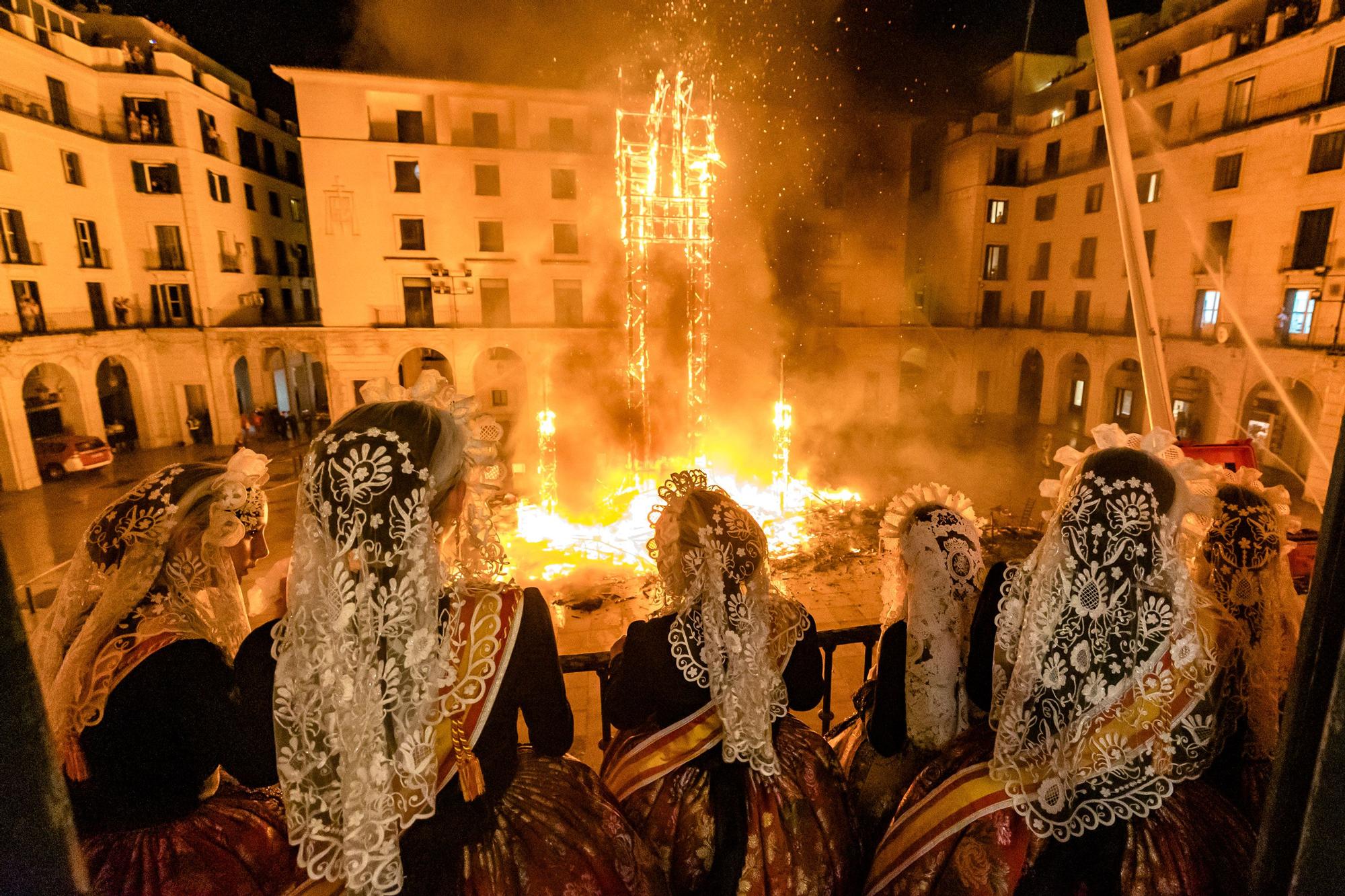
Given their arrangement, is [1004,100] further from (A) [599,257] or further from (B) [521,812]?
(B) [521,812]

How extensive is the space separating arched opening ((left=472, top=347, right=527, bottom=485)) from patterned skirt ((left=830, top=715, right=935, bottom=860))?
21916mm

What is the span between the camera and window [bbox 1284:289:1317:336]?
1680 centimetres

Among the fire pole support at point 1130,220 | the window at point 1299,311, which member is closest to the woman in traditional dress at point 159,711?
the fire pole support at point 1130,220

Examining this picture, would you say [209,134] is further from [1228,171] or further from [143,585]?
[1228,171]

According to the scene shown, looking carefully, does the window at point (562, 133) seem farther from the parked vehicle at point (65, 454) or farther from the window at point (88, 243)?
the parked vehicle at point (65, 454)

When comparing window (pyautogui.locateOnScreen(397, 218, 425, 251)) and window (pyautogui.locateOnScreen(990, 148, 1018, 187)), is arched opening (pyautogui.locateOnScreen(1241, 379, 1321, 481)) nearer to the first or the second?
window (pyautogui.locateOnScreen(990, 148, 1018, 187))

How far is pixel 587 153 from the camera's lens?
22.5 meters

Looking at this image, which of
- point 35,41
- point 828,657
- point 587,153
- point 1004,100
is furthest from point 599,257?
point 828,657

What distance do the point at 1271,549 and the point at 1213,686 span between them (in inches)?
29.5

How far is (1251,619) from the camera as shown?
261 centimetres

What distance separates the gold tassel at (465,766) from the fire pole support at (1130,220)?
13.2 feet

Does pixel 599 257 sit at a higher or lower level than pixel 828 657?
higher

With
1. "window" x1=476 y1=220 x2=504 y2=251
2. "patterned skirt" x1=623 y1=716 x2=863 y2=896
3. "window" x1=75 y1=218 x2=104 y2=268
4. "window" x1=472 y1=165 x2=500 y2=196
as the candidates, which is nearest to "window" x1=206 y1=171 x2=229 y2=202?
"window" x1=75 y1=218 x2=104 y2=268

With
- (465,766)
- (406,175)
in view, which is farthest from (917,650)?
(406,175)
